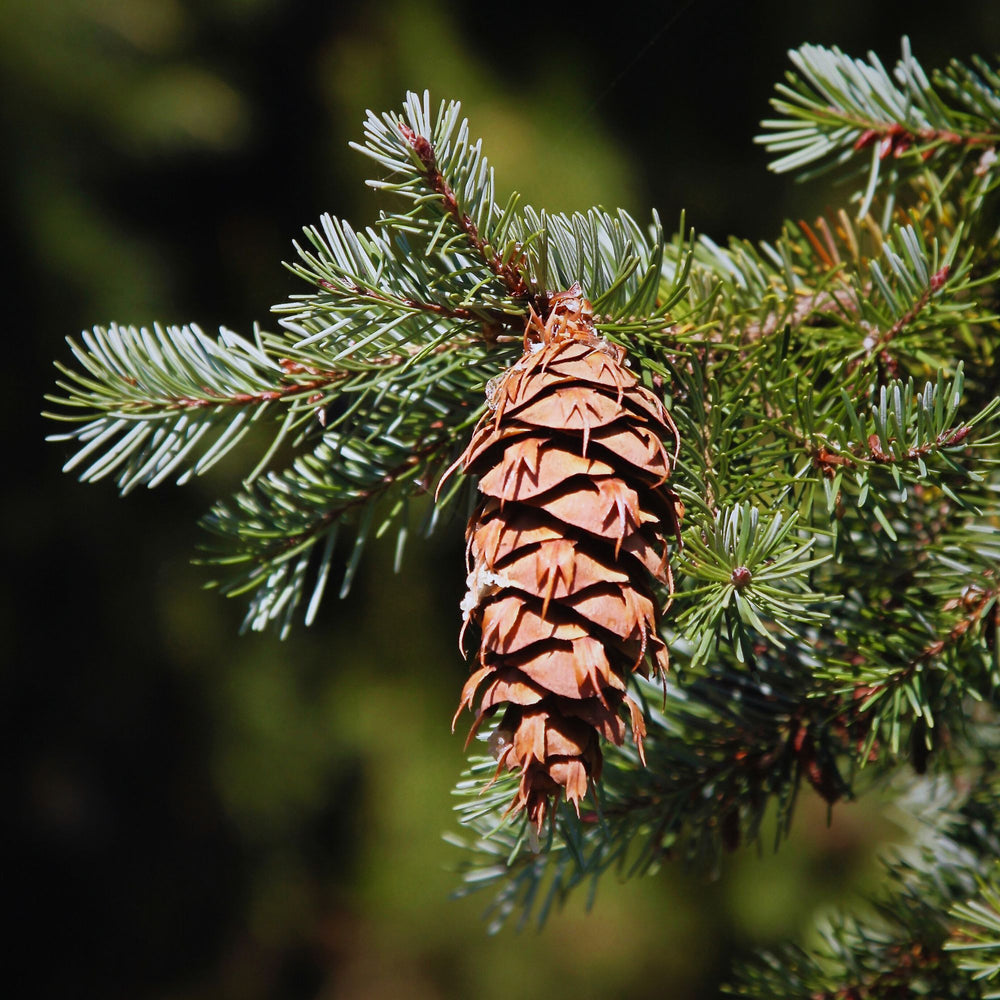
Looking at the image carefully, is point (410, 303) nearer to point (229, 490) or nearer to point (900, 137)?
point (900, 137)

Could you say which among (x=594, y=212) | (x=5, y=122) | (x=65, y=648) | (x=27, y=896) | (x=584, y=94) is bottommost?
(x=27, y=896)

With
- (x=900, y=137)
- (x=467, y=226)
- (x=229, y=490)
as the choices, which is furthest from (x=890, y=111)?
(x=229, y=490)

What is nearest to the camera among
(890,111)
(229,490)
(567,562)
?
(567,562)

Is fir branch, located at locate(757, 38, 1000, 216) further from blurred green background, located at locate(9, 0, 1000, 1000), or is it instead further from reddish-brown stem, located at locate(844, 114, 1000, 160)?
blurred green background, located at locate(9, 0, 1000, 1000)

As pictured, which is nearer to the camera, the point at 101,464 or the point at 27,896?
the point at 101,464

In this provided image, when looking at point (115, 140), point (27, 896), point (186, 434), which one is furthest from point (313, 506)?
point (27, 896)

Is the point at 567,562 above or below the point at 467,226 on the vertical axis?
below

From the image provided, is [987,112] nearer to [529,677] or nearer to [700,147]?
[529,677]
